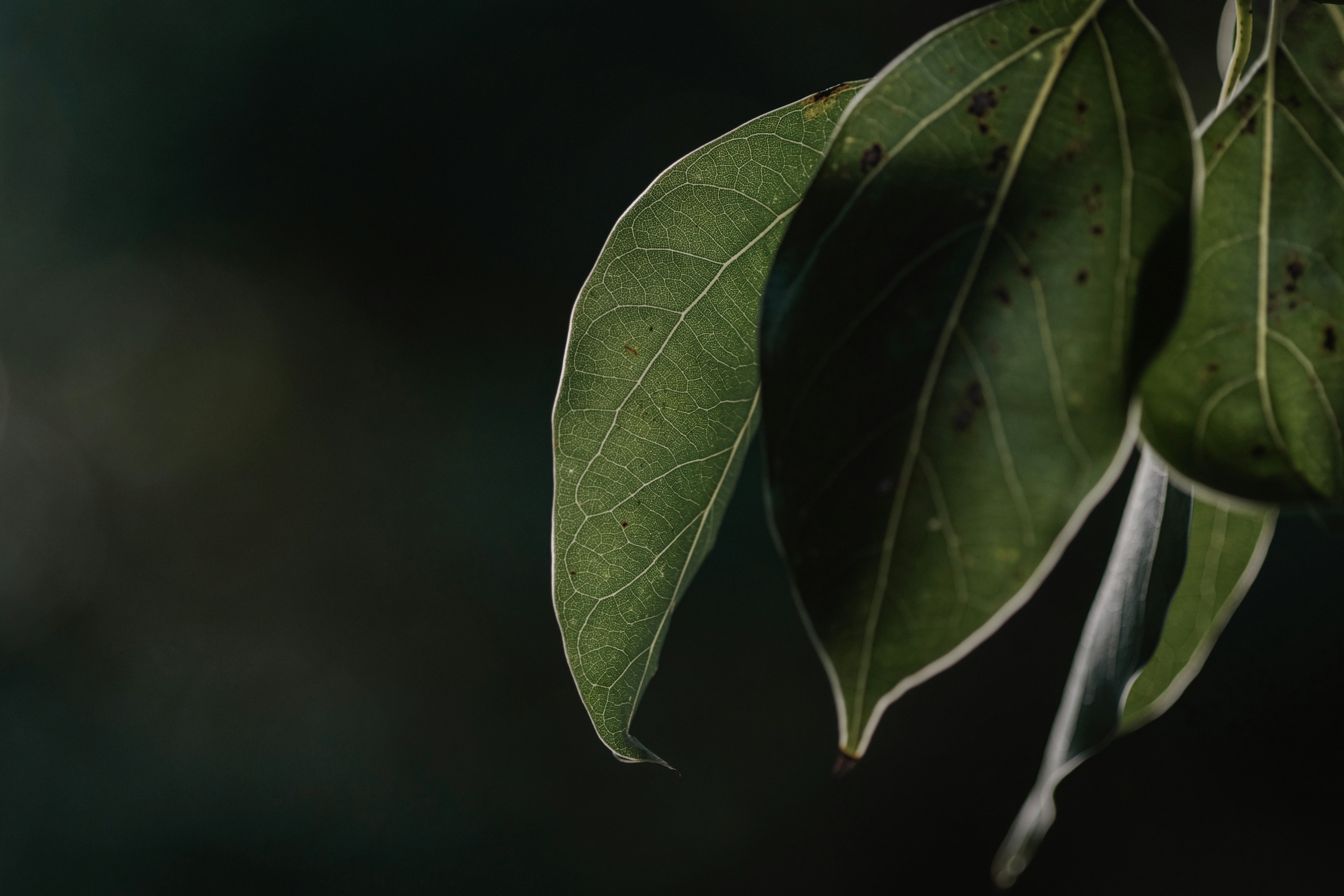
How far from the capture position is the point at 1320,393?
11.3 inches

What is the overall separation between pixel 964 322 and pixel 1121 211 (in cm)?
5

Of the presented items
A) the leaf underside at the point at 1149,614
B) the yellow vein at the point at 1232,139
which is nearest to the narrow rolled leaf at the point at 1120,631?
the leaf underside at the point at 1149,614

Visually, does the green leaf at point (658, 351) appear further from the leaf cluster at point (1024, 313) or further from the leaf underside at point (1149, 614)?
the leaf underside at point (1149, 614)

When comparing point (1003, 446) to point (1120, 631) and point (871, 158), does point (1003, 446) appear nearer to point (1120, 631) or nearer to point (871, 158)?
point (871, 158)

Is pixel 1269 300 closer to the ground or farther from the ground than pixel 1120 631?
farther from the ground

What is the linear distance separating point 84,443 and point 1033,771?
3.09 metres

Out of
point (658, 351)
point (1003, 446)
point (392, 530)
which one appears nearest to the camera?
point (1003, 446)

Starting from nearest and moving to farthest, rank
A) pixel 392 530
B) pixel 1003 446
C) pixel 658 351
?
pixel 1003 446
pixel 658 351
pixel 392 530

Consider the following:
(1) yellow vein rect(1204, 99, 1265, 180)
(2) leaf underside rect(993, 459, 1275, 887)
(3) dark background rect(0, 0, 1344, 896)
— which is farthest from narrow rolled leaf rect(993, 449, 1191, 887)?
(3) dark background rect(0, 0, 1344, 896)

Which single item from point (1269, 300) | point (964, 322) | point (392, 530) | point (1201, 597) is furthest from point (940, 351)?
point (392, 530)

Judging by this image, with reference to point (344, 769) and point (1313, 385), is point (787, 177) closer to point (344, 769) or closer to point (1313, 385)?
point (1313, 385)

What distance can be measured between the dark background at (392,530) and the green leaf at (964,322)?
7.02 feet

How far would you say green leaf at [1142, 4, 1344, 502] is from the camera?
0.89 ft

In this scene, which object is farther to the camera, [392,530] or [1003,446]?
[392,530]
